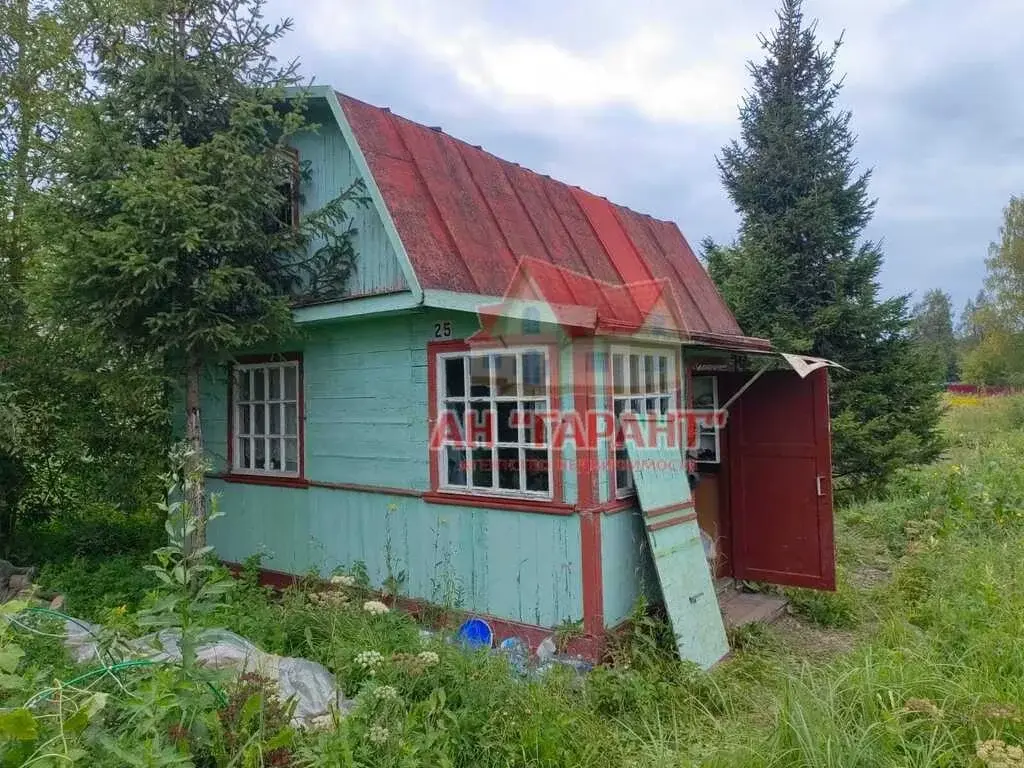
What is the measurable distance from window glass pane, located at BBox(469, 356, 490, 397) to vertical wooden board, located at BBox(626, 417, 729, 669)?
1201mm

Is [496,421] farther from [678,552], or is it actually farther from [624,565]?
[678,552]

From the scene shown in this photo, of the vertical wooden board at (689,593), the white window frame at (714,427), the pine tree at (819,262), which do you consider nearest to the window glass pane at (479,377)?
the vertical wooden board at (689,593)

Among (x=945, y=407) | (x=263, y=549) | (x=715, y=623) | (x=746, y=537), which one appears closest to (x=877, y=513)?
(x=945, y=407)

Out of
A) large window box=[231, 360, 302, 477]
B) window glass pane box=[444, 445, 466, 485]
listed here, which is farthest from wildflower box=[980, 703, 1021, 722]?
large window box=[231, 360, 302, 477]

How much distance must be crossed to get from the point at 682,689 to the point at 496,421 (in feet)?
7.45

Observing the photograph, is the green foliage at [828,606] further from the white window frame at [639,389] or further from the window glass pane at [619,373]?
the window glass pane at [619,373]

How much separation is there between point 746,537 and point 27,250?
28.5 feet

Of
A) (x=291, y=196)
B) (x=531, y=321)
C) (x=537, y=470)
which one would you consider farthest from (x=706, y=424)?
(x=291, y=196)

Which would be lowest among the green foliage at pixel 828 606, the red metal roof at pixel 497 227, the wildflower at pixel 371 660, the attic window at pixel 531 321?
the green foliage at pixel 828 606

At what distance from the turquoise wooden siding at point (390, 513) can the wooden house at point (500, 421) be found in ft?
0.06

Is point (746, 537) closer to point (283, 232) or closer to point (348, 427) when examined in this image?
point (348, 427)

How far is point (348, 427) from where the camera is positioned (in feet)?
19.8

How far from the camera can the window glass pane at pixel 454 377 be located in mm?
5348

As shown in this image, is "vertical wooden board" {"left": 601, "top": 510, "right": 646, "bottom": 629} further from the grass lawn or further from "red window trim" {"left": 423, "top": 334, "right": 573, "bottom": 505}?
"red window trim" {"left": 423, "top": 334, "right": 573, "bottom": 505}
